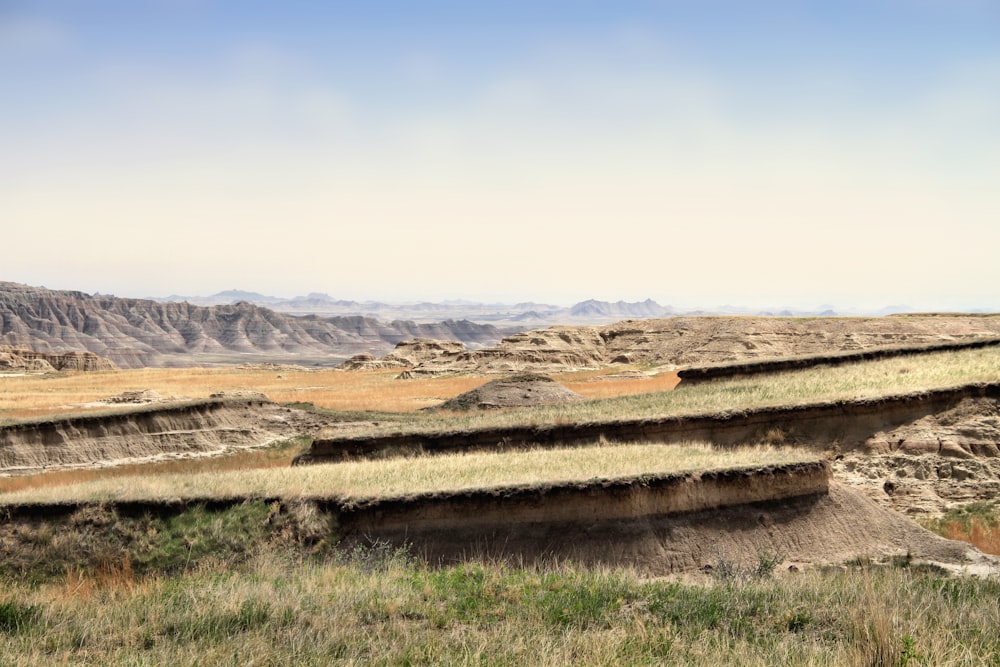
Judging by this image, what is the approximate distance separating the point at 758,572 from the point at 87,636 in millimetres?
8838

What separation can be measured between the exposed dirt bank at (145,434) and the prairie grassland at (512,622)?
19734 mm

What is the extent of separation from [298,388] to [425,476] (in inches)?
2273

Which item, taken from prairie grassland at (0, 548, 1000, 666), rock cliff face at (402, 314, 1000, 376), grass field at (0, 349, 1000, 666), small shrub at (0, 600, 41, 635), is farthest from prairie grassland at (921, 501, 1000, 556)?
rock cliff face at (402, 314, 1000, 376)

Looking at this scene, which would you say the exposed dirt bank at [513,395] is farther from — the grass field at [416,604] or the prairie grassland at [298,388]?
the grass field at [416,604]

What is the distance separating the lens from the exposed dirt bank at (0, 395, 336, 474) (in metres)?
27.4

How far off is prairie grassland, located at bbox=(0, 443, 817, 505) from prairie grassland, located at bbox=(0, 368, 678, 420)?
2537 cm

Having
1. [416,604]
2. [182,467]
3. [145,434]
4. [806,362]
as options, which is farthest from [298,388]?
[416,604]

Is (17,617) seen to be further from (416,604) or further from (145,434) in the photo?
(145,434)

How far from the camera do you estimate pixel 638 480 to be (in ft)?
45.8

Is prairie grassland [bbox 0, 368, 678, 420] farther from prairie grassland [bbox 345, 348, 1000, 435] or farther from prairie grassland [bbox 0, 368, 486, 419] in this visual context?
prairie grassland [bbox 345, 348, 1000, 435]

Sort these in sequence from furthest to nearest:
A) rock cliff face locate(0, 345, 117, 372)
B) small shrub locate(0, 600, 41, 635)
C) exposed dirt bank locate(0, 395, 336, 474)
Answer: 1. rock cliff face locate(0, 345, 117, 372)
2. exposed dirt bank locate(0, 395, 336, 474)
3. small shrub locate(0, 600, 41, 635)

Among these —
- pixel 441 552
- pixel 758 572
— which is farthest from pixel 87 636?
pixel 758 572

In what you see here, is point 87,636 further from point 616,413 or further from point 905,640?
point 616,413

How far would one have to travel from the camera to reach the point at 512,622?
322 inches
